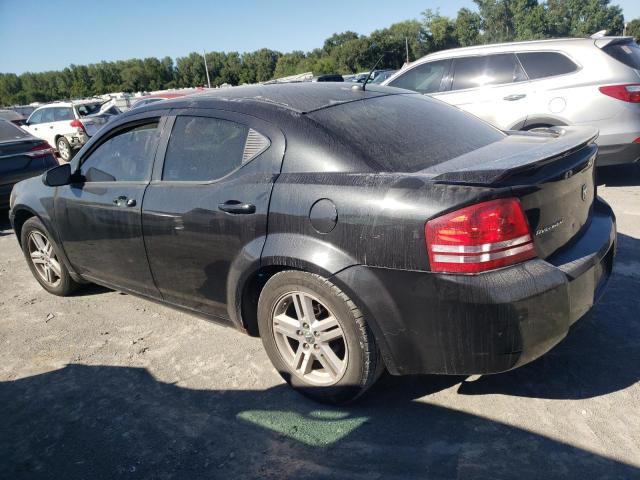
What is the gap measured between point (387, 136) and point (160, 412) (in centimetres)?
194

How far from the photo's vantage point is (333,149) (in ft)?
8.62

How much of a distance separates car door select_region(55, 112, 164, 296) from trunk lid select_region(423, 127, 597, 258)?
196 cm

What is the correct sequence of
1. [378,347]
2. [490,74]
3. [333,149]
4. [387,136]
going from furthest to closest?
1. [490,74]
2. [387,136]
3. [333,149]
4. [378,347]

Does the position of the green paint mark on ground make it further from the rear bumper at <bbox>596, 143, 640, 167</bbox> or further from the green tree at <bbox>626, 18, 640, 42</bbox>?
the green tree at <bbox>626, 18, 640, 42</bbox>

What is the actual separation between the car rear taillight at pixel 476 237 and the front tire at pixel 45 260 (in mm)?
3427

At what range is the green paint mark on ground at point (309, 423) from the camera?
2512 millimetres

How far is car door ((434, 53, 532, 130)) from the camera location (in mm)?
6438

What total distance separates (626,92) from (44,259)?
20.6 ft

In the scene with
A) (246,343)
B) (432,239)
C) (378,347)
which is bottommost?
(246,343)

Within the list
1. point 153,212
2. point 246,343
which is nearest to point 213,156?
point 153,212

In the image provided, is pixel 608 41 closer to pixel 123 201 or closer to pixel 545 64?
pixel 545 64

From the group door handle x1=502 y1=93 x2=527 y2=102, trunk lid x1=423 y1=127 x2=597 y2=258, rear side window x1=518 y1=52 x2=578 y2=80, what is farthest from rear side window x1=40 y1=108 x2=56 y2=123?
trunk lid x1=423 y1=127 x2=597 y2=258

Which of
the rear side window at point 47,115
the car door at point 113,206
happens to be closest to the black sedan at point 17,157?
the car door at point 113,206

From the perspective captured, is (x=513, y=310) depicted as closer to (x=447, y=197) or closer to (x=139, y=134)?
(x=447, y=197)
